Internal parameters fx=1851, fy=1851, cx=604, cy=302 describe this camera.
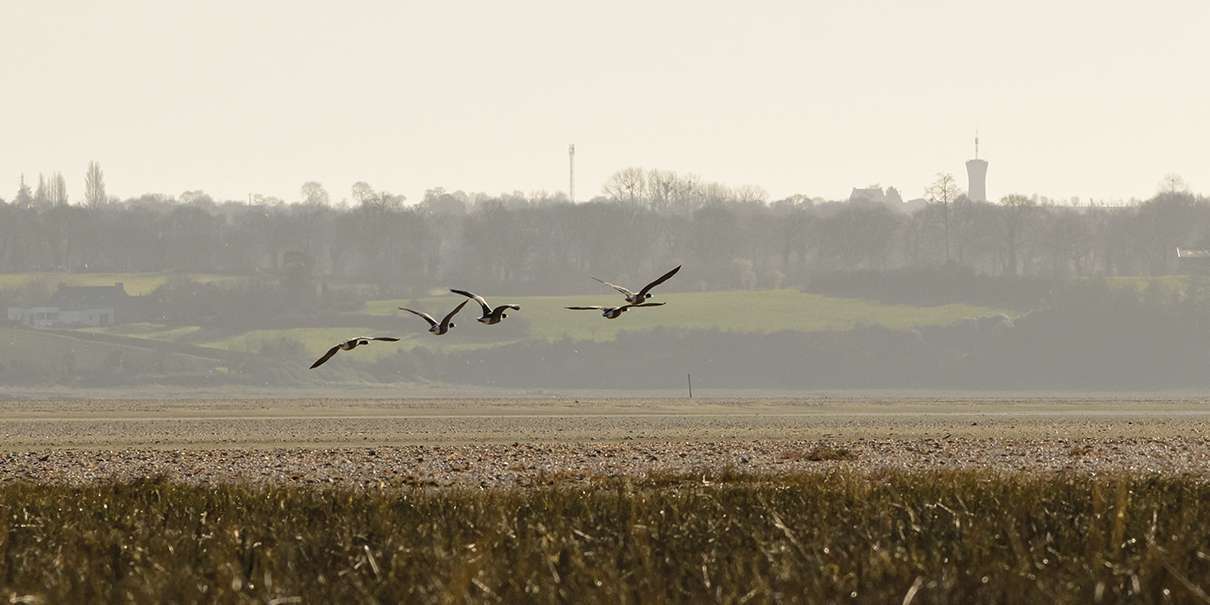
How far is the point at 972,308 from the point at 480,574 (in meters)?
144

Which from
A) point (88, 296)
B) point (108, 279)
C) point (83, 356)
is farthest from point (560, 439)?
point (108, 279)

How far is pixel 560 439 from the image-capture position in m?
57.3

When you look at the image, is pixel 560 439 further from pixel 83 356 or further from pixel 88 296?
pixel 88 296

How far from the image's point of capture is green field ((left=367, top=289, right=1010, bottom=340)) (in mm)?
148750

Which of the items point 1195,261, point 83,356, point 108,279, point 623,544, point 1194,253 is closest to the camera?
point 623,544

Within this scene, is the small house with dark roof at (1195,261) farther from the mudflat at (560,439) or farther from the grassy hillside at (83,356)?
the grassy hillside at (83,356)

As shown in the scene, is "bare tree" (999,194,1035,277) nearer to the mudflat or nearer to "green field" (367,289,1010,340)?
"green field" (367,289,1010,340)

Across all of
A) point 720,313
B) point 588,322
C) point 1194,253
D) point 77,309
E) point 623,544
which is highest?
point 1194,253

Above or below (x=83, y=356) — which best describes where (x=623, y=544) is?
below

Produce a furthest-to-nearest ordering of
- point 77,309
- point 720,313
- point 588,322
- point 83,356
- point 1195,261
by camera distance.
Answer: point 1195,261 < point 77,309 < point 720,313 < point 588,322 < point 83,356

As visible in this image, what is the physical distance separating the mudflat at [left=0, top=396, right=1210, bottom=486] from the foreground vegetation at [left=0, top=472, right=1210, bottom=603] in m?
8.50

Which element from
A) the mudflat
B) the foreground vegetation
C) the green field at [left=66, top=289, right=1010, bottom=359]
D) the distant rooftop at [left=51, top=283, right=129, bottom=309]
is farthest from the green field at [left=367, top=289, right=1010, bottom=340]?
the foreground vegetation

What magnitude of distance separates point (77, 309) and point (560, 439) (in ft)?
364

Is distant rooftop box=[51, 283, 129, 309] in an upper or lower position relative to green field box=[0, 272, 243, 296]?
lower
